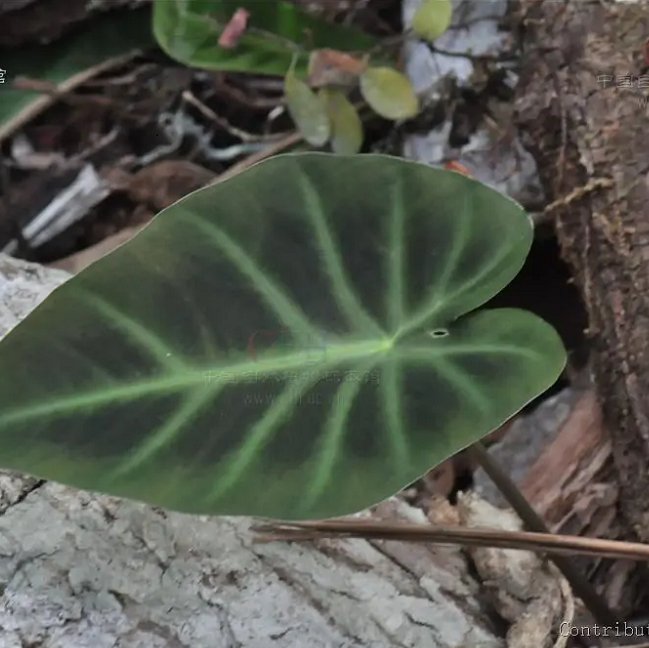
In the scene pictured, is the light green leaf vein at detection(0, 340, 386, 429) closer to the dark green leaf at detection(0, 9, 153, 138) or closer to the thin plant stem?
the thin plant stem

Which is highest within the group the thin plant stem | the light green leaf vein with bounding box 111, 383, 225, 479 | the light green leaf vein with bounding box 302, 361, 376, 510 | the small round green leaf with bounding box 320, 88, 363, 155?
the light green leaf vein with bounding box 111, 383, 225, 479

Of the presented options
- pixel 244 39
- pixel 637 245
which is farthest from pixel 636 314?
pixel 244 39

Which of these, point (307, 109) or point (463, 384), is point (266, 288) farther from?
point (307, 109)

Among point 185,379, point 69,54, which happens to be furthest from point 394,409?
point 69,54

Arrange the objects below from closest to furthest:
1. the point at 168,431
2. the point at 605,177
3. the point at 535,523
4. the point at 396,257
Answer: the point at 168,431 < the point at 396,257 < the point at 535,523 < the point at 605,177

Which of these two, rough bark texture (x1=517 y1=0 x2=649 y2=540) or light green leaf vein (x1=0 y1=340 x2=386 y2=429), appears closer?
light green leaf vein (x1=0 y1=340 x2=386 y2=429)

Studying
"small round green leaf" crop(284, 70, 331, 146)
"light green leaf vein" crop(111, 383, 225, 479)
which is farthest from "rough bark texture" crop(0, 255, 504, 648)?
"small round green leaf" crop(284, 70, 331, 146)

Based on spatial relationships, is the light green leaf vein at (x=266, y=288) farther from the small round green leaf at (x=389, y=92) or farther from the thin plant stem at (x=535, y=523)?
the small round green leaf at (x=389, y=92)
